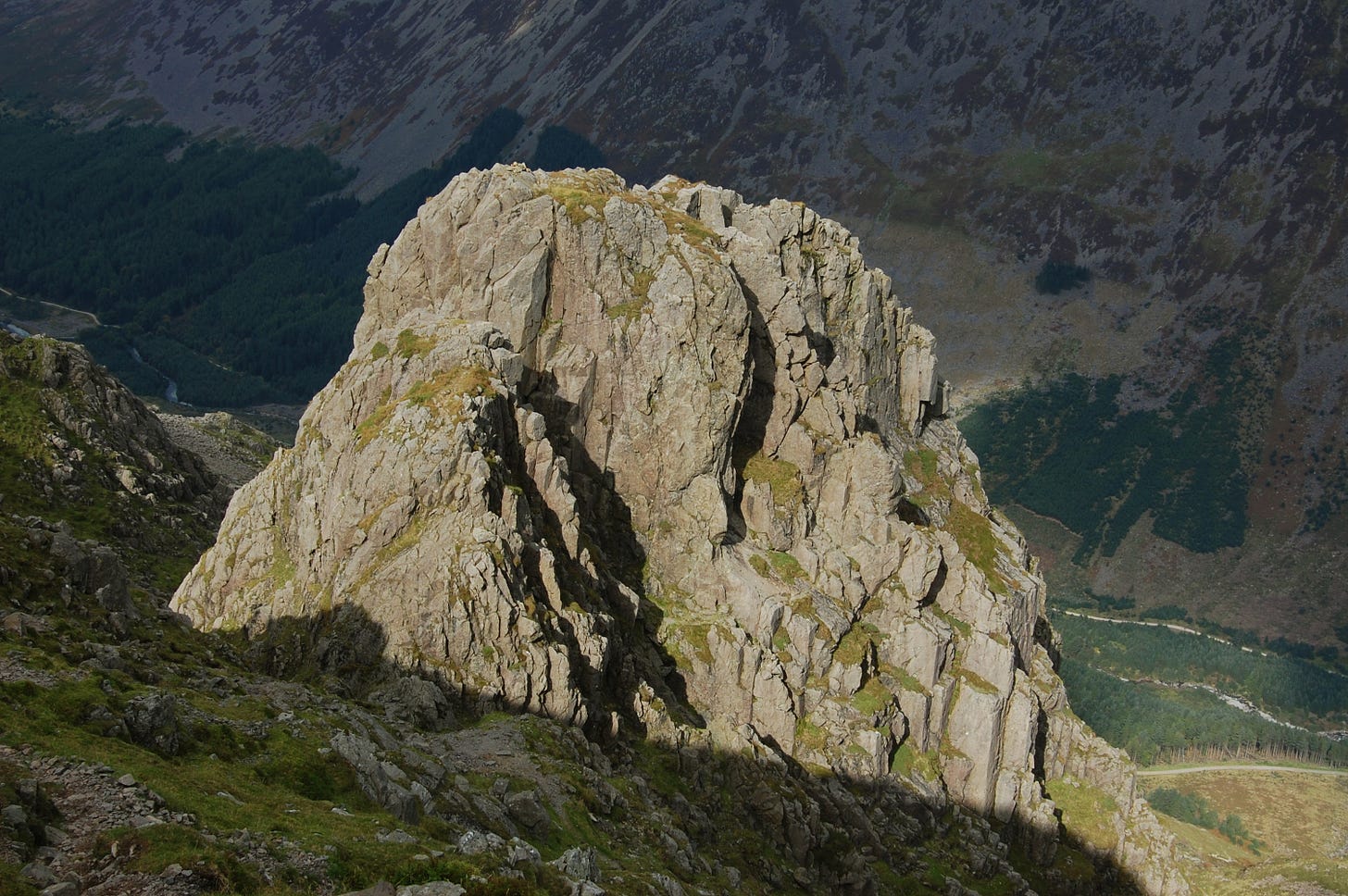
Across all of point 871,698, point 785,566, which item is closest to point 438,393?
point 785,566

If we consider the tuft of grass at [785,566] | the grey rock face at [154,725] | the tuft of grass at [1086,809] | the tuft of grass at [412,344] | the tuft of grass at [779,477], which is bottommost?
the tuft of grass at [1086,809]

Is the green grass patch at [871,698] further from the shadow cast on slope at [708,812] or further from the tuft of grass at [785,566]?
the tuft of grass at [785,566]

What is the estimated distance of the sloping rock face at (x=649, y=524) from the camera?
70.2 metres

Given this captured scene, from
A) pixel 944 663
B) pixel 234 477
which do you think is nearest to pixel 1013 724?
pixel 944 663

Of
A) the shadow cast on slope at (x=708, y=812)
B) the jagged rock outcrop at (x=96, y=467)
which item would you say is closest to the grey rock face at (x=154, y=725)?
the shadow cast on slope at (x=708, y=812)

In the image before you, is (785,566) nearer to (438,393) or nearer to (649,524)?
(649,524)

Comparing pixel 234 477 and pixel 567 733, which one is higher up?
pixel 567 733

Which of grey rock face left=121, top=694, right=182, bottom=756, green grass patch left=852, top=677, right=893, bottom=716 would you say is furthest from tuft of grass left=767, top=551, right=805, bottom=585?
grey rock face left=121, top=694, right=182, bottom=756

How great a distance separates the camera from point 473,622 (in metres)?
65.9

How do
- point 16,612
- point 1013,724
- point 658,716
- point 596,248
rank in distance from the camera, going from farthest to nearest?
point 1013,724 < point 596,248 < point 658,716 < point 16,612

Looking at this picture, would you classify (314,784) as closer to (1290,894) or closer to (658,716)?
(658,716)

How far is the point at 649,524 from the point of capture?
8812 centimetres

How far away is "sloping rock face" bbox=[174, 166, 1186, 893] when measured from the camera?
70250mm

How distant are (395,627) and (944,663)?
49114mm
